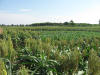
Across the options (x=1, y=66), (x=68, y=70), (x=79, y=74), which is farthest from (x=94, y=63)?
(x=1, y=66)

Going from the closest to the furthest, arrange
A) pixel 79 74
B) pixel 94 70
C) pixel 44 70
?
pixel 94 70, pixel 44 70, pixel 79 74

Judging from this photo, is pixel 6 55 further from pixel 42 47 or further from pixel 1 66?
pixel 1 66

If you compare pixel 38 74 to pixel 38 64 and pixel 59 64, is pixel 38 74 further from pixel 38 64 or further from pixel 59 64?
pixel 59 64

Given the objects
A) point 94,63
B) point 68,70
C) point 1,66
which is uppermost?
point 1,66

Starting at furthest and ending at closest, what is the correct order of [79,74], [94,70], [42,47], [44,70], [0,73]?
[42,47], [79,74], [44,70], [94,70], [0,73]

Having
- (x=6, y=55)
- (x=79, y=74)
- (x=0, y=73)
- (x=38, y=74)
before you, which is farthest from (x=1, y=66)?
(x=79, y=74)

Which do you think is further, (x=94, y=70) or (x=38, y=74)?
(x=38, y=74)

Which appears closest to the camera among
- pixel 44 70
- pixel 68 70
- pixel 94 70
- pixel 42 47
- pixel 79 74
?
pixel 94 70

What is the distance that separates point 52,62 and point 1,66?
52.9 inches

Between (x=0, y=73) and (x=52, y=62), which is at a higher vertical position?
(x=0, y=73)

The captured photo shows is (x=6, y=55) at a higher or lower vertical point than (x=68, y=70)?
higher

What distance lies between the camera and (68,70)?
87.4 inches

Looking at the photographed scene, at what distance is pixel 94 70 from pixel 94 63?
0.33ft

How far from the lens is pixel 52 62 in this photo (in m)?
2.61
